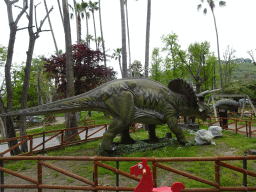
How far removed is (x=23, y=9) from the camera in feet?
20.2

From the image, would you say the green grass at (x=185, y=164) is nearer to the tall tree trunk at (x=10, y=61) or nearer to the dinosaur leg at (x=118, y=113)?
the dinosaur leg at (x=118, y=113)

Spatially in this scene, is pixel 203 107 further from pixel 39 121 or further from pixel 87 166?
pixel 39 121

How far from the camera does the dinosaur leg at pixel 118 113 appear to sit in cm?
484

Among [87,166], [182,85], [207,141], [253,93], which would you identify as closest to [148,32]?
[182,85]

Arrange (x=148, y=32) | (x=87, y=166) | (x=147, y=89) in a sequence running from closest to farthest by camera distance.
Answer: (x=87, y=166)
(x=147, y=89)
(x=148, y=32)

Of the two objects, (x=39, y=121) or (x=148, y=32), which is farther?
(x=39, y=121)

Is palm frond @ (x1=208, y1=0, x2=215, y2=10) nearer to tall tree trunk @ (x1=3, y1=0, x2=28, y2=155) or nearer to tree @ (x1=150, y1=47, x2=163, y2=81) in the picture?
tree @ (x1=150, y1=47, x2=163, y2=81)

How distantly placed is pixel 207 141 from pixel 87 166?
422 centimetres

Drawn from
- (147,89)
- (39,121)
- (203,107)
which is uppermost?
(147,89)

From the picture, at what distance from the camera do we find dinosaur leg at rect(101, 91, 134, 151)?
4836mm

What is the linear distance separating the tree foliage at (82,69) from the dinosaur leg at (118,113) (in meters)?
5.08

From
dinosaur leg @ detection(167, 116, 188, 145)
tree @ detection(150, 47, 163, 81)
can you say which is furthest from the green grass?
tree @ detection(150, 47, 163, 81)

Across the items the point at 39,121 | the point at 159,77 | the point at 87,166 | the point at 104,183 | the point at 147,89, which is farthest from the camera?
the point at 159,77

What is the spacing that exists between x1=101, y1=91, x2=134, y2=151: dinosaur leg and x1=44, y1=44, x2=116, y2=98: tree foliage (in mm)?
5076
